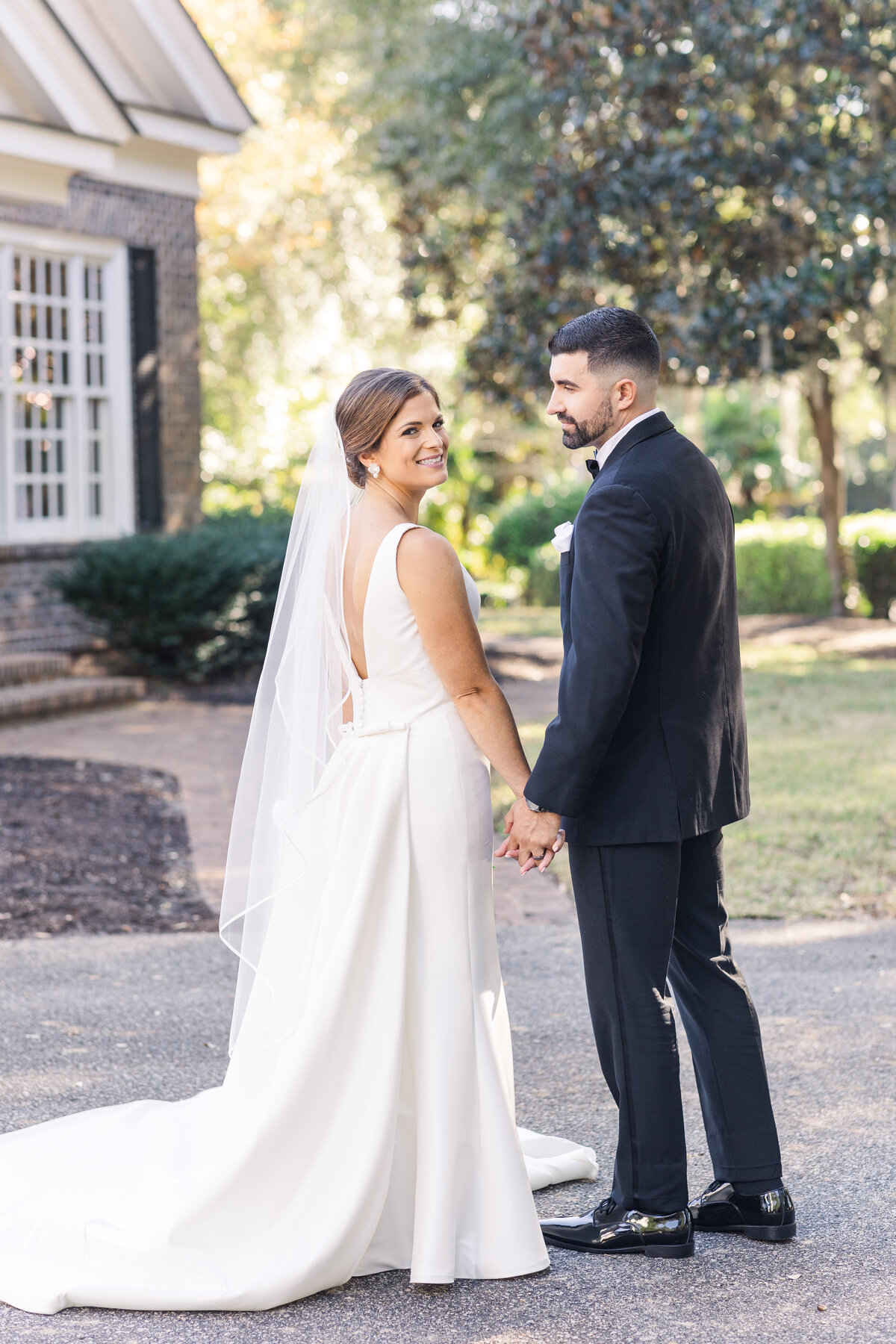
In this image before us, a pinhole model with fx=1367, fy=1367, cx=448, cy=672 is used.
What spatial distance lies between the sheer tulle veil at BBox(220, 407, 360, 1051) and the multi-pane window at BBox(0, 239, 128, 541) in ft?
31.1

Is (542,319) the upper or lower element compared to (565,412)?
upper

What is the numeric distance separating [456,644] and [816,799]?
5.37m

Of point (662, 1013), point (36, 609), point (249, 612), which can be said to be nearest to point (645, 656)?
point (662, 1013)

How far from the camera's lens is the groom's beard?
3.06 m

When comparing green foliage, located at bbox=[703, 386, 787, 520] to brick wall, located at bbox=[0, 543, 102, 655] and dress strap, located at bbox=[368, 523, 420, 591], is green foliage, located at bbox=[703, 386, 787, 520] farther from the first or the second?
dress strap, located at bbox=[368, 523, 420, 591]

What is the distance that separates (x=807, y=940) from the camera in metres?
5.60

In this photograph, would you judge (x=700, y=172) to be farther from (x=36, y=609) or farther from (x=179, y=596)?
(x=36, y=609)

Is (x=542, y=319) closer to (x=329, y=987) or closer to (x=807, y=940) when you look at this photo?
(x=807, y=940)

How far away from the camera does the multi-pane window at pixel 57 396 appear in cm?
1224

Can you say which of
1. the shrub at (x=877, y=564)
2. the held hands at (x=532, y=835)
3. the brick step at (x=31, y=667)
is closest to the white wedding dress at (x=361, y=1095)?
the held hands at (x=532, y=835)

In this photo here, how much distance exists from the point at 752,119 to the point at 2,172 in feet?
22.3

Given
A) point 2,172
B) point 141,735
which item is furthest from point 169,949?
point 2,172

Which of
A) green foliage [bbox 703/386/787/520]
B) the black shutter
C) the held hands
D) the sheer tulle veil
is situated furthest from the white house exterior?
green foliage [bbox 703/386/787/520]

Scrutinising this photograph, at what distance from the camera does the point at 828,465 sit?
1670 cm
